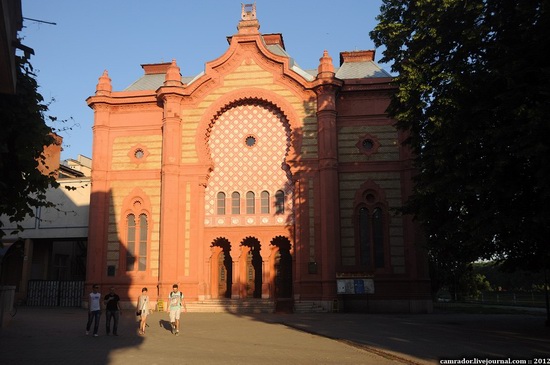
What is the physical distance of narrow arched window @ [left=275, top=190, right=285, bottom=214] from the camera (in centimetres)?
3008

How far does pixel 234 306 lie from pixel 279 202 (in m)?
6.51

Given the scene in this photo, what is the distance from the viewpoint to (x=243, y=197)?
30.6 metres

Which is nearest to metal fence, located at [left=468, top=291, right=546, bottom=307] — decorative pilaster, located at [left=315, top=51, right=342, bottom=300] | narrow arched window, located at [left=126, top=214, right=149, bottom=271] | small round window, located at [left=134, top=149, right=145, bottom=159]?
decorative pilaster, located at [left=315, top=51, right=342, bottom=300]

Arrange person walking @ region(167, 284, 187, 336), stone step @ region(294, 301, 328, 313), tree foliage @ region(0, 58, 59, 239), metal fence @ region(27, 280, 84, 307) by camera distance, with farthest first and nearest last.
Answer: metal fence @ region(27, 280, 84, 307), stone step @ region(294, 301, 328, 313), person walking @ region(167, 284, 187, 336), tree foliage @ region(0, 58, 59, 239)

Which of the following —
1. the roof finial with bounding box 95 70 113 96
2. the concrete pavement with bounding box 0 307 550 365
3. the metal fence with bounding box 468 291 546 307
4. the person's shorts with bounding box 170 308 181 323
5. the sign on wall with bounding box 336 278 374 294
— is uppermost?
the roof finial with bounding box 95 70 113 96

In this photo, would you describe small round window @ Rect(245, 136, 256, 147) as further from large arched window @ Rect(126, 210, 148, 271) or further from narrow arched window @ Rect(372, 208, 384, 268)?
narrow arched window @ Rect(372, 208, 384, 268)

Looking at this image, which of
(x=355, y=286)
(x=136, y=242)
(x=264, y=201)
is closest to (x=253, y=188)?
(x=264, y=201)

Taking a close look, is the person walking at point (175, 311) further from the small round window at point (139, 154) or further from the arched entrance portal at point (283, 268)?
the small round window at point (139, 154)

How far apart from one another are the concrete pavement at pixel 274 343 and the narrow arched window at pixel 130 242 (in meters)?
9.24

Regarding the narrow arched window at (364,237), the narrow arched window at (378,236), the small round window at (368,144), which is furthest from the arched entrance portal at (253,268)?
the small round window at (368,144)

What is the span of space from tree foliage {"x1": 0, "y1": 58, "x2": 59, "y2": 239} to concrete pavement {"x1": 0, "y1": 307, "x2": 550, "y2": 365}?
12.5ft

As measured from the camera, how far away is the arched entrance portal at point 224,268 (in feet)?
101

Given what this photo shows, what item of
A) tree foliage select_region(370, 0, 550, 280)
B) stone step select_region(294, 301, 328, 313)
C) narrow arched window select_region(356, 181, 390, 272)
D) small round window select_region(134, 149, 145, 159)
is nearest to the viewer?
tree foliage select_region(370, 0, 550, 280)

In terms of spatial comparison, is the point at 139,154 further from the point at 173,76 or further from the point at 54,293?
the point at 54,293
